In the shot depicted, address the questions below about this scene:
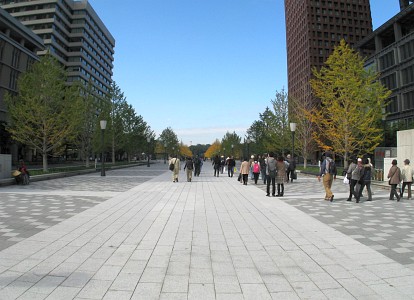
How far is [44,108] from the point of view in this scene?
25.4 metres

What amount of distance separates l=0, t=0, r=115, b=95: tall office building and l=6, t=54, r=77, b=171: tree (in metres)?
50.0

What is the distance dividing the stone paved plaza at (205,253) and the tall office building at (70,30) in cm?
7282

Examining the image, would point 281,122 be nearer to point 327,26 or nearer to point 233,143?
point 233,143

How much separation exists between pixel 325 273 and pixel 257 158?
1805cm

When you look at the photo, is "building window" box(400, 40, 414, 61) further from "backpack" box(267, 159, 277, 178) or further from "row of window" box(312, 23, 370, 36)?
"backpack" box(267, 159, 277, 178)

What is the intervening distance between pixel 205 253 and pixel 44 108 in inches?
954

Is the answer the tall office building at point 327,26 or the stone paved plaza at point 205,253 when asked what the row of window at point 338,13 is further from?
the stone paved plaza at point 205,253

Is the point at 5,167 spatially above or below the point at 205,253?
above

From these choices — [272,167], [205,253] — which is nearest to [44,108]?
[272,167]

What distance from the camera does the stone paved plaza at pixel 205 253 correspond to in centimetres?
385

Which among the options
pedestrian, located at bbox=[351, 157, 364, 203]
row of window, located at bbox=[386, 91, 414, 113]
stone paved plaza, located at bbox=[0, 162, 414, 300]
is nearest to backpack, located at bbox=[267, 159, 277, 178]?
pedestrian, located at bbox=[351, 157, 364, 203]

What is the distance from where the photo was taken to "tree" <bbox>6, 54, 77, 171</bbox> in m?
25.7

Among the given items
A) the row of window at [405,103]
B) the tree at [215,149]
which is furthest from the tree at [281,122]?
the tree at [215,149]

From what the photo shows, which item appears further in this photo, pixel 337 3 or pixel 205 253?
pixel 337 3
